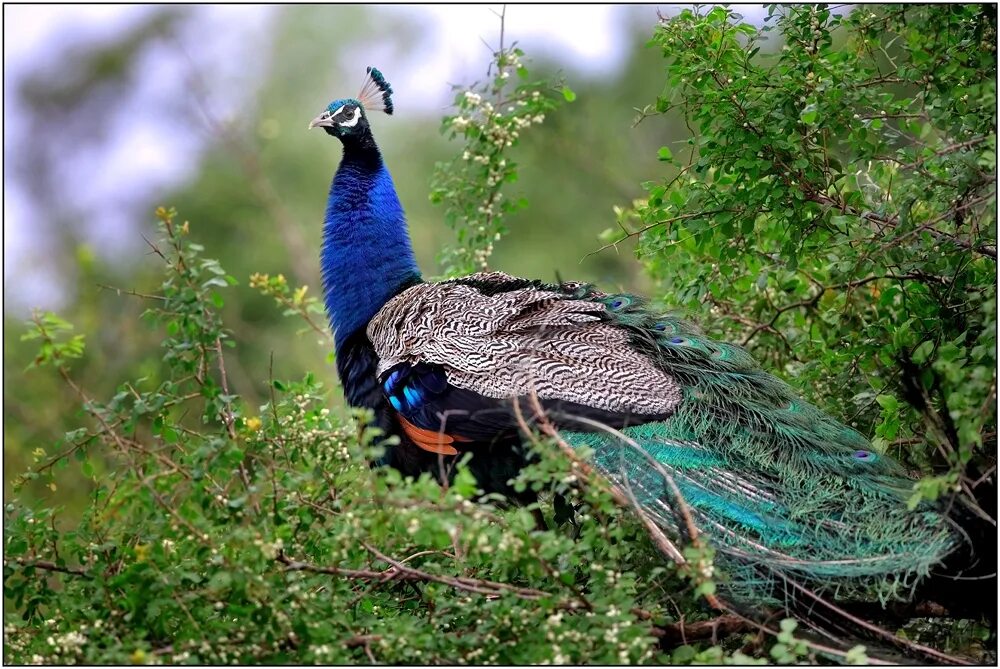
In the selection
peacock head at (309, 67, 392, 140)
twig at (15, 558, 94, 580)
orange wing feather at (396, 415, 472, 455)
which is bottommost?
twig at (15, 558, 94, 580)

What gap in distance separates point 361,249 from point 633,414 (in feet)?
5.09

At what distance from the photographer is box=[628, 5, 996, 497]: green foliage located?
361 cm

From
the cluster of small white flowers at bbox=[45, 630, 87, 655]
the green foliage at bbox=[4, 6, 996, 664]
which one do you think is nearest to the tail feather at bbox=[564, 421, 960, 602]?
the green foliage at bbox=[4, 6, 996, 664]

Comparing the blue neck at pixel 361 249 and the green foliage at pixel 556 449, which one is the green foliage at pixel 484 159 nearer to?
the blue neck at pixel 361 249

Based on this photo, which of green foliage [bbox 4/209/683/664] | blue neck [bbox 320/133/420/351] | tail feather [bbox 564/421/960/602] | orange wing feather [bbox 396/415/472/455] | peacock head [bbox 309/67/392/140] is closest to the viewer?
green foliage [bbox 4/209/683/664]

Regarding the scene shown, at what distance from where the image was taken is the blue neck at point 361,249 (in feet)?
15.4

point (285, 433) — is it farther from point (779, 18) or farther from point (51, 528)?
point (779, 18)

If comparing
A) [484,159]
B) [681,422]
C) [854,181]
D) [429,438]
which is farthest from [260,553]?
[854,181]

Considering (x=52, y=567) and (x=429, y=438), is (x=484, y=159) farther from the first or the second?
(x=52, y=567)

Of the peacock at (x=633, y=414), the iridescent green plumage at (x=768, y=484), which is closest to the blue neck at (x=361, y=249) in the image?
the peacock at (x=633, y=414)

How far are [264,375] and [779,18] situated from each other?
6692 millimetres

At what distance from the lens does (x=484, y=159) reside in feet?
16.6

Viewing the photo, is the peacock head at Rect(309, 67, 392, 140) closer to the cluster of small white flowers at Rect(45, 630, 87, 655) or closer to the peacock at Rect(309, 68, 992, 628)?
the peacock at Rect(309, 68, 992, 628)

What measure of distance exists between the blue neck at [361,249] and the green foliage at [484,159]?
255 mm
